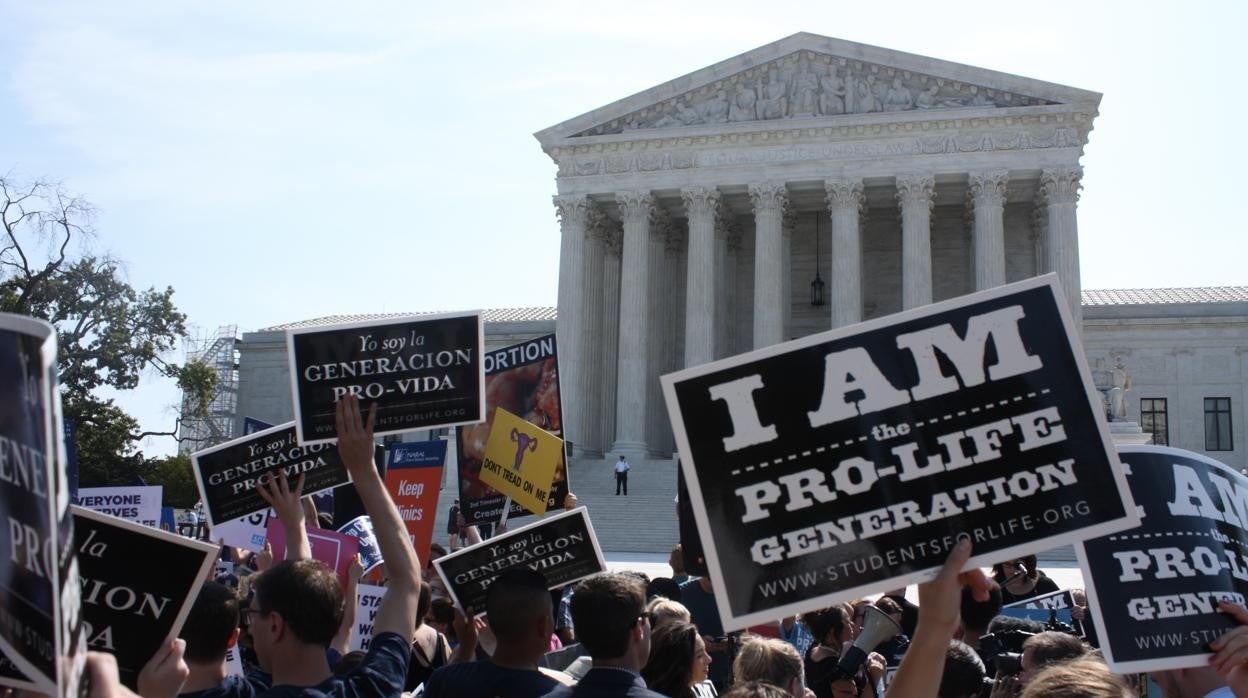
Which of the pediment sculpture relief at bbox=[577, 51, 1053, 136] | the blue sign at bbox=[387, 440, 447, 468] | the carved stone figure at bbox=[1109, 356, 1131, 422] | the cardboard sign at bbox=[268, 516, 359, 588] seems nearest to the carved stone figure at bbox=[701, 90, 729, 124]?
the pediment sculpture relief at bbox=[577, 51, 1053, 136]

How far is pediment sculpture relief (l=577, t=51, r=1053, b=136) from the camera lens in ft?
157

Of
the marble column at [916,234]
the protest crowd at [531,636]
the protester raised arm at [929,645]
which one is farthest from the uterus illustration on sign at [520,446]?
the marble column at [916,234]

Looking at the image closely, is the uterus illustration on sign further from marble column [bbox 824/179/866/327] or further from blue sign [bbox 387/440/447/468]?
marble column [bbox 824/179/866/327]

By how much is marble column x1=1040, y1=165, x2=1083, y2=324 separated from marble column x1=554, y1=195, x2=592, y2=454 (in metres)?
17.8

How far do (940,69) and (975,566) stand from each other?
1812 inches

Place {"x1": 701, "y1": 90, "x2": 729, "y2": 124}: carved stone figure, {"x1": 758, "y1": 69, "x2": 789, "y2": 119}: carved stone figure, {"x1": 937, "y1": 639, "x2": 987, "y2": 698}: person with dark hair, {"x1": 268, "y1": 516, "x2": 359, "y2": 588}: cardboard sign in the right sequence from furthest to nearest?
{"x1": 701, "y1": 90, "x2": 729, "y2": 124}: carved stone figure, {"x1": 758, "y1": 69, "x2": 789, "y2": 119}: carved stone figure, {"x1": 268, "y1": 516, "x2": 359, "y2": 588}: cardboard sign, {"x1": 937, "y1": 639, "x2": 987, "y2": 698}: person with dark hair

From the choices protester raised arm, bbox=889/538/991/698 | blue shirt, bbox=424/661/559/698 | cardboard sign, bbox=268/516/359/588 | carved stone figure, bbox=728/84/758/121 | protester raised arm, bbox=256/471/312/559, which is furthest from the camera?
carved stone figure, bbox=728/84/758/121

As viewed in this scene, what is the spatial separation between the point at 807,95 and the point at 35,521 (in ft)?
158

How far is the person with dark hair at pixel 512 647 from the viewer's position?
509 cm

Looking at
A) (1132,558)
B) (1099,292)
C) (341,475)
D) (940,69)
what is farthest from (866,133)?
(1132,558)

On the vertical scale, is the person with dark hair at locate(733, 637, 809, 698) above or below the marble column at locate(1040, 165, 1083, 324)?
below

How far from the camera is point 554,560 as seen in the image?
8617 millimetres

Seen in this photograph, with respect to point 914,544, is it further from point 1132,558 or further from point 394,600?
point 394,600

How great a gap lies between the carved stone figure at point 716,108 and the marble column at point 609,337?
20.3 feet
